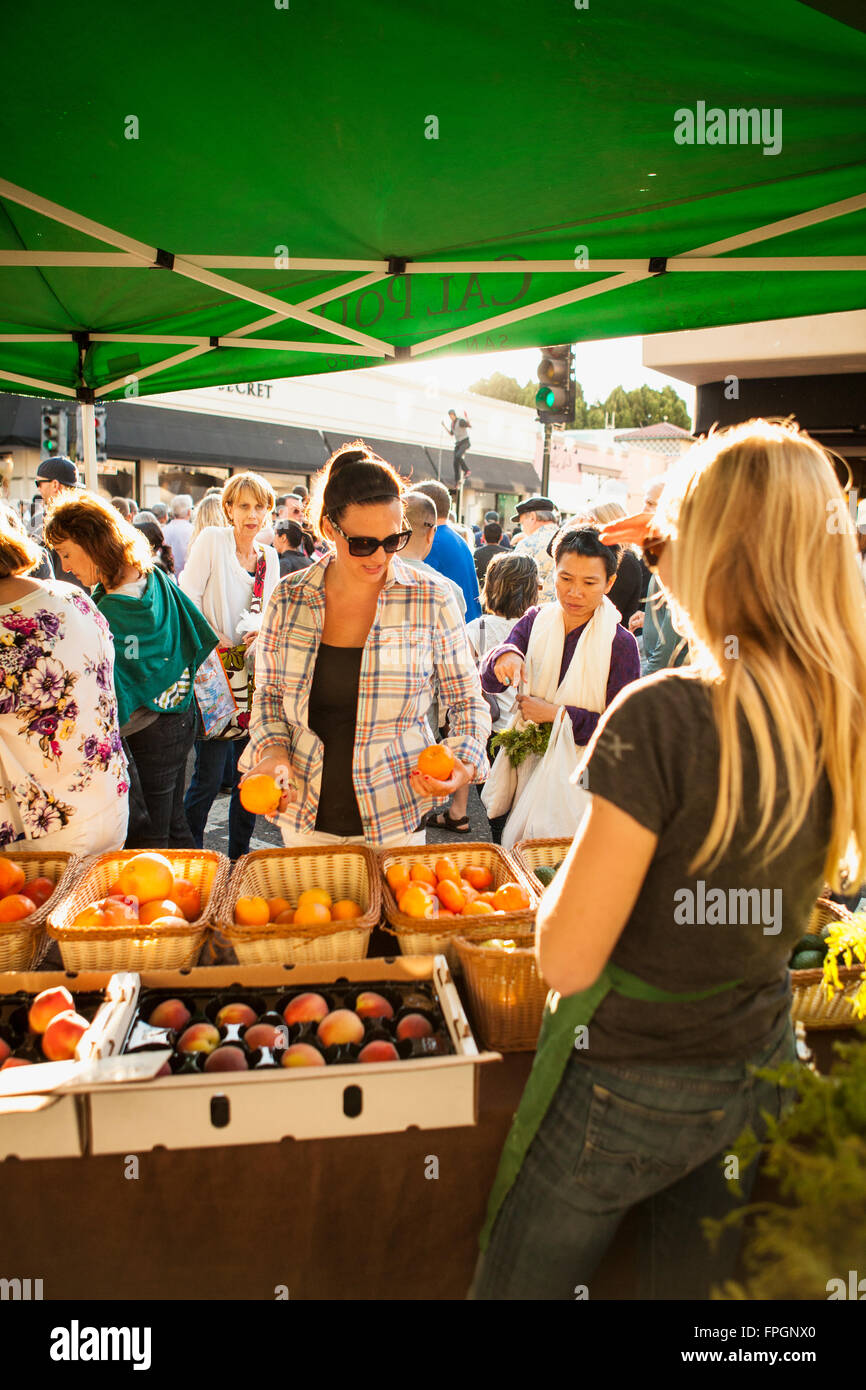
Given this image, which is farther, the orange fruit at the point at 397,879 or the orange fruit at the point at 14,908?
the orange fruit at the point at 397,879

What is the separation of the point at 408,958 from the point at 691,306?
8.82 ft

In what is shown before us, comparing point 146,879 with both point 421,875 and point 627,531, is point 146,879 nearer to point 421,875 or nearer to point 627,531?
point 421,875

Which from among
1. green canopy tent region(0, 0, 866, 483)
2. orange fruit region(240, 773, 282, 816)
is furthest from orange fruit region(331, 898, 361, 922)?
green canopy tent region(0, 0, 866, 483)

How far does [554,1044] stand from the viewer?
1.38 meters

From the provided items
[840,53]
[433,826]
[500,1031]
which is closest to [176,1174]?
[500,1031]

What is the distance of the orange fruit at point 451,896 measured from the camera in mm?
2258

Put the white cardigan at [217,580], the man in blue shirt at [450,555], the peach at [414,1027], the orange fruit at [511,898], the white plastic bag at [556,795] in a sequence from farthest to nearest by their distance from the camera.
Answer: the man in blue shirt at [450,555] → the white cardigan at [217,580] → the white plastic bag at [556,795] → the orange fruit at [511,898] → the peach at [414,1027]

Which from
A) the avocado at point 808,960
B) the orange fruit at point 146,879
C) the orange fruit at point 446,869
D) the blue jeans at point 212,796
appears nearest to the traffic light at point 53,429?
the blue jeans at point 212,796

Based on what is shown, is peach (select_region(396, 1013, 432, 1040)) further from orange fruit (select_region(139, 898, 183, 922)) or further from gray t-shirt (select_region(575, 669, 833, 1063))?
orange fruit (select_region(139, 898, 183, 922))

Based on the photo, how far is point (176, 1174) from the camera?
1624 millimetres

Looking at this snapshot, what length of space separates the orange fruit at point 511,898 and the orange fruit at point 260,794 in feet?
2.13

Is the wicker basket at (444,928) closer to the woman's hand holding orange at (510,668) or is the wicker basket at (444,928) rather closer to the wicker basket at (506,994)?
the wicker basket at (506,994)

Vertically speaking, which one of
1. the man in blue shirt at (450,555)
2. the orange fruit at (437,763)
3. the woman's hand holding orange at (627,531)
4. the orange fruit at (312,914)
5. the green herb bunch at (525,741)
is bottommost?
the orange fruit at (312,914)
